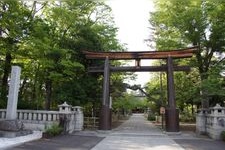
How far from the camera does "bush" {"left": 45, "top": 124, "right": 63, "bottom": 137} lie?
1792cm

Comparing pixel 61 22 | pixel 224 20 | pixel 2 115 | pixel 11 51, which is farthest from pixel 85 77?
pixel 224 20

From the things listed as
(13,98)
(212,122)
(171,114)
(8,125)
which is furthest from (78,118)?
(212,122)

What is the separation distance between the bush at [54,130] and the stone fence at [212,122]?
9.43 meters

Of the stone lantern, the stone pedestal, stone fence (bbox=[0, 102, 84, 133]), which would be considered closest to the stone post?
stone fence (bbox=[0, 102, 84, 133])

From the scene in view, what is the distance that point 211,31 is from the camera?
2631cm

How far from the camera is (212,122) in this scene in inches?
805

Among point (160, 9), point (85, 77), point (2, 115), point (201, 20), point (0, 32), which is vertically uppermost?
point (160, 9)

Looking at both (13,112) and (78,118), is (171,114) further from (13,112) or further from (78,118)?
(13,112)

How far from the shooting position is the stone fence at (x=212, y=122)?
759 inches

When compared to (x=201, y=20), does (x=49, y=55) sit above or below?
below

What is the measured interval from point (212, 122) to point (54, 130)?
9988 millimetres

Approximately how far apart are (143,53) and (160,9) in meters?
6.93

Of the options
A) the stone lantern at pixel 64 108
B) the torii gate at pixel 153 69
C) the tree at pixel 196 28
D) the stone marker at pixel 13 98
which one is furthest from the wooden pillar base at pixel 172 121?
the stone marker at pixel 13 98

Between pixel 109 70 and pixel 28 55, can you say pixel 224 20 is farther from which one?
pixel 28 55
